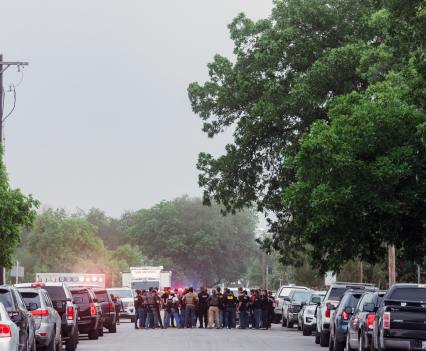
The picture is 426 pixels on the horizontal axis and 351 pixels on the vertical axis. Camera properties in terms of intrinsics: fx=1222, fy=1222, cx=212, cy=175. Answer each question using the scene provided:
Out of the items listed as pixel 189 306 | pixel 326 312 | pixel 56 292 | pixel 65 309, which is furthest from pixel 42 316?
pixel 189 306

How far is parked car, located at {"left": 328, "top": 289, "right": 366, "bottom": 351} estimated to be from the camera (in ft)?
102

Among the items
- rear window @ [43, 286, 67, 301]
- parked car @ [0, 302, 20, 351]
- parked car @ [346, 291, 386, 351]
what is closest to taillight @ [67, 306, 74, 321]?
rear window @ [43, 286, 67, 301]

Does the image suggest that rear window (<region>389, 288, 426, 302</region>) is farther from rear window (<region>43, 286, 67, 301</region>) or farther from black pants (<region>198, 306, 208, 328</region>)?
black pants (<region>198, 306, 208, 328</region>)

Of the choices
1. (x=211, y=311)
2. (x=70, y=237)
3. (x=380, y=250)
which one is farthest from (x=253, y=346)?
(x=70, y=237)

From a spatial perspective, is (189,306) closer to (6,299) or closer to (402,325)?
(402,325)

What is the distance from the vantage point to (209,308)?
5175 cm

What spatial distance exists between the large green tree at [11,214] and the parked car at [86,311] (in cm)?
437

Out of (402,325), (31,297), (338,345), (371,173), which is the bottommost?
(338,345)

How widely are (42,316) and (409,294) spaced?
8311mm

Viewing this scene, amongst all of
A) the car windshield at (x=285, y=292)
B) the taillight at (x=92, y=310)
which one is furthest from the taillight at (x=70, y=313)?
the car windshield at (x=285, y=292)

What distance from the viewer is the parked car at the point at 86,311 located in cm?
3991

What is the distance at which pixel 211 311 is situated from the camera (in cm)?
5178

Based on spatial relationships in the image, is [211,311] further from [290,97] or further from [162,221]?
[162,221]

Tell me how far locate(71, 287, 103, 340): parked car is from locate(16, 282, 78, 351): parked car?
6.12 m
